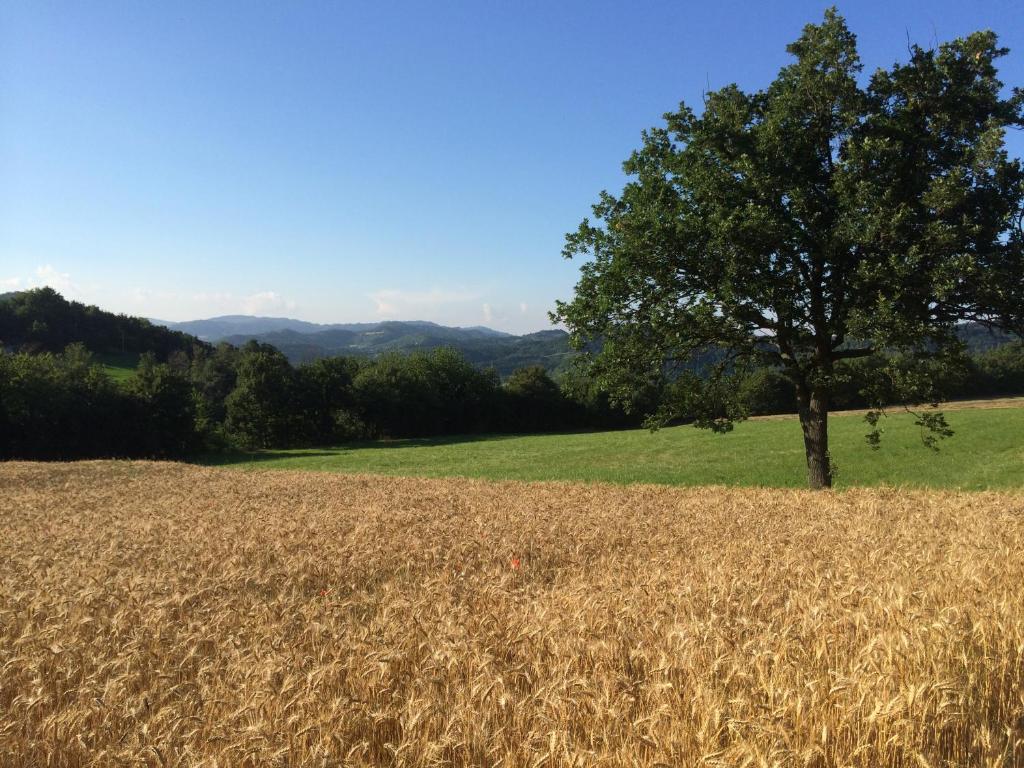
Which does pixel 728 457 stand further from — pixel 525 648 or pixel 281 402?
pixel 281 402

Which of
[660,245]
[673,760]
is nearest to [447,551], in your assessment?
[673,760]

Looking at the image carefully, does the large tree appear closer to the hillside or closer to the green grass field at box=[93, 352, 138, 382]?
the green grass field at box=[93, 352, 138, 382]

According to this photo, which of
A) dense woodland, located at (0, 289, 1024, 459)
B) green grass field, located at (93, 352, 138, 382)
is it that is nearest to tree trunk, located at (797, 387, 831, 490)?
dense woodland, located at (0, 289, 1024, 459)

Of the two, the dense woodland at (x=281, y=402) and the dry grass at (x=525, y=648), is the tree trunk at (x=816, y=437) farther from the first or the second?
the dense woodland at (x=281, y=402)

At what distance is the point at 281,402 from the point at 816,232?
64.7 m

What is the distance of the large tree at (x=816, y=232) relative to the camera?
14.5 metres

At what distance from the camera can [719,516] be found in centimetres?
1198

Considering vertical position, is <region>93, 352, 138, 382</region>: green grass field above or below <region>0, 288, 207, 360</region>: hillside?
below

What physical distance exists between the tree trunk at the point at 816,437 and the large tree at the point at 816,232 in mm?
66

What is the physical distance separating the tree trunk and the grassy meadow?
4616 mm

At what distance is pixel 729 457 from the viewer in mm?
38469

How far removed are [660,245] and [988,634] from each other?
12938mm

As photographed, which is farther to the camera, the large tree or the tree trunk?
the tree trunk

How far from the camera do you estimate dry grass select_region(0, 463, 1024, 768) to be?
11.4 feet
